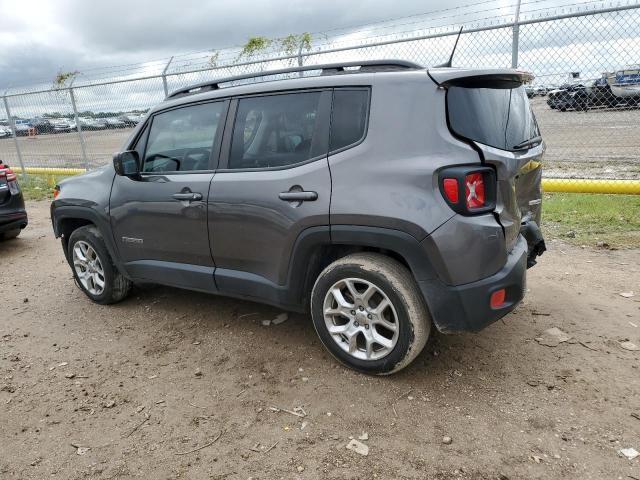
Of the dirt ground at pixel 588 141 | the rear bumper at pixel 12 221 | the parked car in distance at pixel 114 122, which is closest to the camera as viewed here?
the rear bumper at pixel 12 221

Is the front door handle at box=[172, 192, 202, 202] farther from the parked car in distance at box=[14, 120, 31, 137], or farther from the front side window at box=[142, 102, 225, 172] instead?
the parked car in distance at box=[14, 120, 31, 137]

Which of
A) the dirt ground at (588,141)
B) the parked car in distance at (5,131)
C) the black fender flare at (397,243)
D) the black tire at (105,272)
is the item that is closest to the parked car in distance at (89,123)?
the dirt ground at (588,141)

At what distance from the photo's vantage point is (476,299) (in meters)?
2.72

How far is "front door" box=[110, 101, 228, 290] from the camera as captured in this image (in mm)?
3633

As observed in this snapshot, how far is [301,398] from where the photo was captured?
3.00m

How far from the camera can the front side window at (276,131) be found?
3.17 metres

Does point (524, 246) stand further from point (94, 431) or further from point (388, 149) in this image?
point (94, 431)

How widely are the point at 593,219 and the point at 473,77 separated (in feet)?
13.4

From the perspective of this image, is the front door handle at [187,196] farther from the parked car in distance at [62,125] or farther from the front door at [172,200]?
the parked car in distance at [62,125]

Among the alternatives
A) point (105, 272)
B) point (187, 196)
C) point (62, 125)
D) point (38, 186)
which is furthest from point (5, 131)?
point (187, 196)

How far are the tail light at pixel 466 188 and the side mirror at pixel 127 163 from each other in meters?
2.44

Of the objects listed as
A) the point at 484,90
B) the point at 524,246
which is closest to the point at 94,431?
the point at 524,246

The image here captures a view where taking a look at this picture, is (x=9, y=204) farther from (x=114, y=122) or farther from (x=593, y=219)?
(x=593, y=219)

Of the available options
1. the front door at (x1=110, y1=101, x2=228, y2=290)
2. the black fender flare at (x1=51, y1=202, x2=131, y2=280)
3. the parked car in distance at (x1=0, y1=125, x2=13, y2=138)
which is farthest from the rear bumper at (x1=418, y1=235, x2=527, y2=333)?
the parked car in distance at (x1=0, y1=125, x2=13, y2=138)
